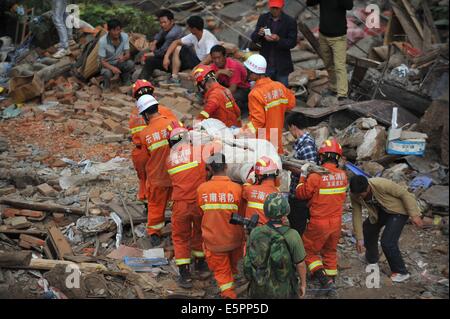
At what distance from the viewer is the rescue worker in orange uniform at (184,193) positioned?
7023 millimetres

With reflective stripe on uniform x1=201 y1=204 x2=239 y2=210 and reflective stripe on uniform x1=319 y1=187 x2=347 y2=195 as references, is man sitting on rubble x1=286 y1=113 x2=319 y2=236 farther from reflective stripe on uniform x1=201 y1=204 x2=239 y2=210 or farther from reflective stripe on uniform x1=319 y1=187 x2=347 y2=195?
reflective stripe on uniform x1=201 y1=204 x2=239 y2=210

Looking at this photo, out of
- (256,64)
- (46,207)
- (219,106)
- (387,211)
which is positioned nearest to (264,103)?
(256,64)

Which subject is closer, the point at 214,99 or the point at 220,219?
the point at 220,219

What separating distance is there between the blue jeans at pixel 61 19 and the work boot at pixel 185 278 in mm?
7636

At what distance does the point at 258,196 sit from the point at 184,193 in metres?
1.03

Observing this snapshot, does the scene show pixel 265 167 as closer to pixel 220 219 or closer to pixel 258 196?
pixel 258 196

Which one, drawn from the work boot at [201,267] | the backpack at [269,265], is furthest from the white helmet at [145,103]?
the backpack at [269,265]

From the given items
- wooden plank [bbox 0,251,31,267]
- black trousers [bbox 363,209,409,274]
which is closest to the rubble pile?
wooden plank [bbox 0,251,31,267]

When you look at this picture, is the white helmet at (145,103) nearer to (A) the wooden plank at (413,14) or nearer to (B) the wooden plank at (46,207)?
(B) the wooden plank at (46,207)

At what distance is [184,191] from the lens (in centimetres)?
705

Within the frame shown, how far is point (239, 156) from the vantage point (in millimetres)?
7219

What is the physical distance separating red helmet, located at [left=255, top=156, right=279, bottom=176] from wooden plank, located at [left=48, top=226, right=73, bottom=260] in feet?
8.84

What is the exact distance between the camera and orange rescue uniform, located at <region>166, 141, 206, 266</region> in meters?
7.02

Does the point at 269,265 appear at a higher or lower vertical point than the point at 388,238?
higher
